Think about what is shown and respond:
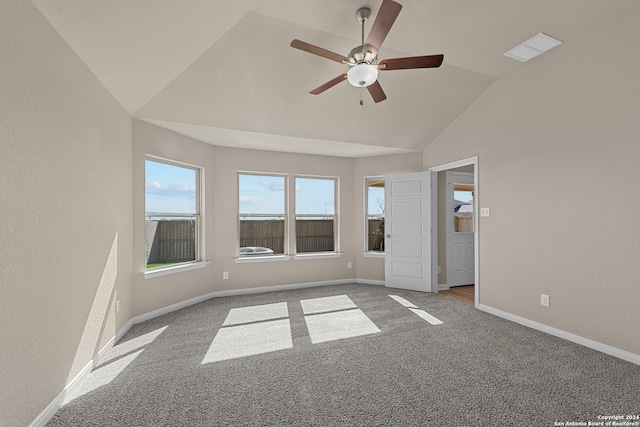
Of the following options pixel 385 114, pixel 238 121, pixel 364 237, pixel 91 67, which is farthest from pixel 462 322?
pixel 91 67

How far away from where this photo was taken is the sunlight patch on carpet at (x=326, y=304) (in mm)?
3961

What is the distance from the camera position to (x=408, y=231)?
5.00m

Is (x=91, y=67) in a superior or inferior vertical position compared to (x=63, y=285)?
superior

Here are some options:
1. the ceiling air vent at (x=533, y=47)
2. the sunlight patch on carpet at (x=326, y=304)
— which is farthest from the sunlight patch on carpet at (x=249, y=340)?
the ceiling air vent at (x=533, y=47)

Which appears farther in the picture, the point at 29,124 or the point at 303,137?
the point at 303,137

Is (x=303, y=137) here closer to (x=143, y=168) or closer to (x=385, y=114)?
(x=385, y=114)

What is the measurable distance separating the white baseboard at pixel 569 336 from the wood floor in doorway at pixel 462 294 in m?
0.51

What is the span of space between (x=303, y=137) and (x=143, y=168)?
212 cm

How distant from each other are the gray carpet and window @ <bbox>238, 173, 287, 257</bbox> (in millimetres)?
1742

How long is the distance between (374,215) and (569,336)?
324 cm

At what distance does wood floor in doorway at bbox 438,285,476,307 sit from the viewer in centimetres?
443

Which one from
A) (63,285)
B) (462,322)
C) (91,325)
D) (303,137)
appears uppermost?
(303,137)

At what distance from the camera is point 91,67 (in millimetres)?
2340

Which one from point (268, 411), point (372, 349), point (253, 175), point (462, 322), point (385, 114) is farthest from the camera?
point (253, 175)
